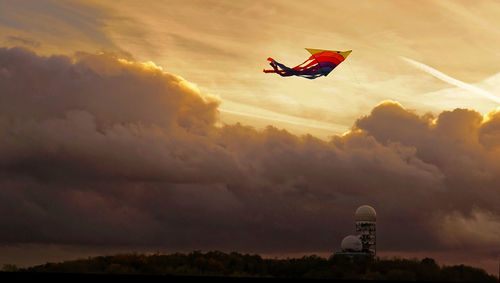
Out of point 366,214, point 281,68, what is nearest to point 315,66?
point 281,68

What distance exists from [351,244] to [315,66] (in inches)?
1386

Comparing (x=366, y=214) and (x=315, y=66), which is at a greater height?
(x=315, y=66)

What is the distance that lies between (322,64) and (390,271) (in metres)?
36.0

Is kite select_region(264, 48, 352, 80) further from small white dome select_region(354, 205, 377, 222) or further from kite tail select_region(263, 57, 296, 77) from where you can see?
small white dome select_region(354, 205, 377, 222)

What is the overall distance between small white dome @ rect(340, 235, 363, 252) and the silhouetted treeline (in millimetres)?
2374

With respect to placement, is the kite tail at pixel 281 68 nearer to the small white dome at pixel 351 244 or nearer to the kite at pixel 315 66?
the kite at pixel 315 66

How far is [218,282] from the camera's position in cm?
9038

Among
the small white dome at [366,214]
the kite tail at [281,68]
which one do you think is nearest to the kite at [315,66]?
the kite tail at [281,68]

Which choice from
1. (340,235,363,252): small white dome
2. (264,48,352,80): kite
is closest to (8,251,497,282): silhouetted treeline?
(340,235,363,252): small white dome

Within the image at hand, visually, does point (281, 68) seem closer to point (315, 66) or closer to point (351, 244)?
point (315, 66)

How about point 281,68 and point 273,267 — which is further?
point 273,267

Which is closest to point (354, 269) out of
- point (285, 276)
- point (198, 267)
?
point (285, 276)

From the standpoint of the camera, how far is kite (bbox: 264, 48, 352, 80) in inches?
4323

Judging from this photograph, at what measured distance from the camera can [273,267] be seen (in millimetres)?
129625
